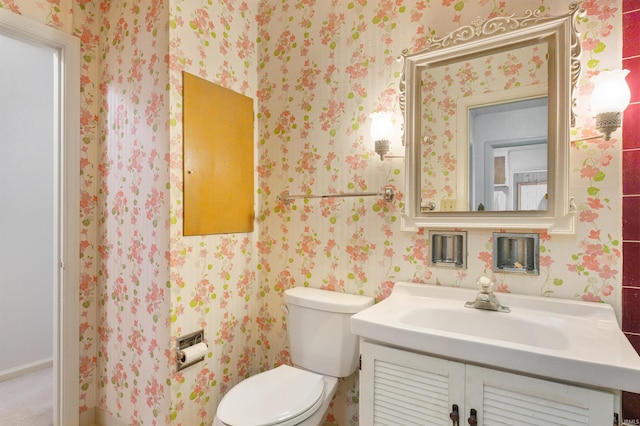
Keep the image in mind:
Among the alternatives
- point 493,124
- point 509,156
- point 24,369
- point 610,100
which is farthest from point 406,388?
point 24,369

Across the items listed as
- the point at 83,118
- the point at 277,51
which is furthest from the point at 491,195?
the point at 83,118

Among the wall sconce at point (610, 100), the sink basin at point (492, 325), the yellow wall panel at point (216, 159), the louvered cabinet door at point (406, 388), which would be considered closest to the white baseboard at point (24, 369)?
the yellow wall panel at point (216, 159)

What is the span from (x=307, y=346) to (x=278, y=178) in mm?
940

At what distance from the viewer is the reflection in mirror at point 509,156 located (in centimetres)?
128

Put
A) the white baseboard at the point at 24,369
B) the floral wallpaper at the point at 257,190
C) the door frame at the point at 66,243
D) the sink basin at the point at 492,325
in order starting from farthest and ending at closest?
the white baseboard at the point at 24,369
the door frame at the point at 66,243
the floral wallpaper at the point at 257,190
the sink basin at the point at 492,325

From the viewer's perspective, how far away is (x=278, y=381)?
1.53m

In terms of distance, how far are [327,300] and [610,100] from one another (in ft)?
4.30

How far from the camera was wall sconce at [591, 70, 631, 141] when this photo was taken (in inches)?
43.2

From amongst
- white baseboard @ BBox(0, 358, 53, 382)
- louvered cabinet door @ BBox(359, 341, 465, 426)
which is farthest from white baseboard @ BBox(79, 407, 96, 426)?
louvered cabinet door @ BBox(359, 341, 465, 426)

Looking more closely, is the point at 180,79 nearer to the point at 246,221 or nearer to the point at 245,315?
the point at 246,221

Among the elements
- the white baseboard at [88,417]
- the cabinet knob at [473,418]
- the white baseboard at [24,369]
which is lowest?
the white baseboard at [24,369]

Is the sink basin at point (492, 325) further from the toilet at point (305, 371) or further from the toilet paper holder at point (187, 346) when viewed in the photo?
the toilet paper holder at point (187, 346)

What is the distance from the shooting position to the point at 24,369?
99.0 inches

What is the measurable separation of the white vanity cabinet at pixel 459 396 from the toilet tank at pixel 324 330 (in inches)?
12.3
